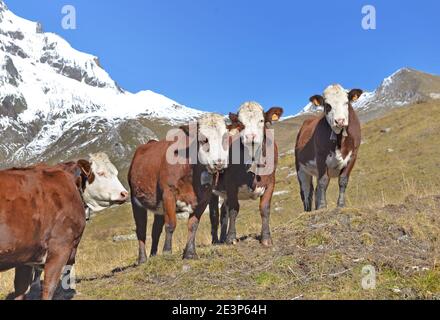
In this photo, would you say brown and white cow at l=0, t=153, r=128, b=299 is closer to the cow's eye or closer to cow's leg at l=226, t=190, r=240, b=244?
cow's leg at l=226, t=190, r=240, b=244

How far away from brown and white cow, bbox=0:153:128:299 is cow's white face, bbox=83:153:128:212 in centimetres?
130

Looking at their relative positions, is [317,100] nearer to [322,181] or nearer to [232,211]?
[322,181]

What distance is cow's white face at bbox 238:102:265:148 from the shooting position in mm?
11773

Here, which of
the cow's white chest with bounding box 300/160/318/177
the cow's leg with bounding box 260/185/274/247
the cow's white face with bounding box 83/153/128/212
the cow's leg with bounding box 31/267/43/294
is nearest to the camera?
the cow's leg with bounding box 31/267/43/294

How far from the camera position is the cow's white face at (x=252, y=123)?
1177 centimetres

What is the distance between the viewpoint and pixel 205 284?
9.40 meters

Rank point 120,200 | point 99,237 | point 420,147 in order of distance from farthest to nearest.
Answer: point 99,237 < point 420,147 < point 120,200

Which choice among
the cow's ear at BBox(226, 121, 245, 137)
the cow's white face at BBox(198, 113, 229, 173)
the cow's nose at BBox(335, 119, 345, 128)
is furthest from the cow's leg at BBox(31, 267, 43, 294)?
the cow's nose at BBox(335, 119, 345, 128)

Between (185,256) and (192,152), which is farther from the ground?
(192,152)

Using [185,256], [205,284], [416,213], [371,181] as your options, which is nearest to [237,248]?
[185,256]

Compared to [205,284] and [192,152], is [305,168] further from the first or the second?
[205,284]

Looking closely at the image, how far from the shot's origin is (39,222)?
7.80 meters
